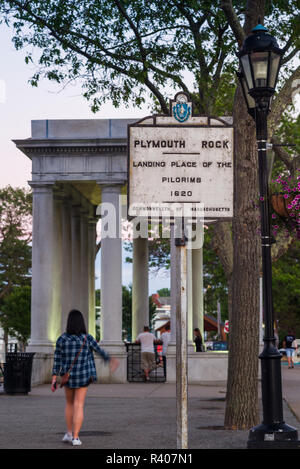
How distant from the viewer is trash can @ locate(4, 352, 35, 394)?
74.0 feet

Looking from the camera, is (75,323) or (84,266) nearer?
(75,323)

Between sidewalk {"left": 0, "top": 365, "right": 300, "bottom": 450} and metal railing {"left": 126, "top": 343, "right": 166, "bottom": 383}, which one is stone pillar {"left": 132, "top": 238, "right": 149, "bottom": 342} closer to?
metal railing {"left": 126, "top": 343, "right": 166, "bottom": 383}

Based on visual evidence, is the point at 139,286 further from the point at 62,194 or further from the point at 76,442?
the point at 76,442

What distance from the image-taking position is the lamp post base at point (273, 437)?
10.3 metres

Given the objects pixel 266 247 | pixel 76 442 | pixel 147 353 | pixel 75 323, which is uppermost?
pixel 266 247

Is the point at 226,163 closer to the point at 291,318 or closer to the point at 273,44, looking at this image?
the point at 273,44

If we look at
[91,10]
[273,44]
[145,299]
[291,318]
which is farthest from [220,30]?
[291,318]

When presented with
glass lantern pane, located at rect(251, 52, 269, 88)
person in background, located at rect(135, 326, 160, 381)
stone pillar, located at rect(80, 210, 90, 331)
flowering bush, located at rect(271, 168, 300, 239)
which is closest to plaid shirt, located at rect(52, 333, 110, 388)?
flowering bush, located at rect(271, 168, 300, 239)

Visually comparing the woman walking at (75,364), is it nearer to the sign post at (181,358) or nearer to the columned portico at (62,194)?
the sign post at (181,358)

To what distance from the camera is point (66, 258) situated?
34625 mm

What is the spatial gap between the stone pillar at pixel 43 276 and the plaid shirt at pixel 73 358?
17311 millimetres

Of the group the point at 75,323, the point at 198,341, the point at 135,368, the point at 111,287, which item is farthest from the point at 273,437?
the point at 198,341

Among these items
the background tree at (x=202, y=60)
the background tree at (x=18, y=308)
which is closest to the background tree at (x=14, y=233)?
the background tree at (x=18, y=308)

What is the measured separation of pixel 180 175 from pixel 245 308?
18.8 ft
